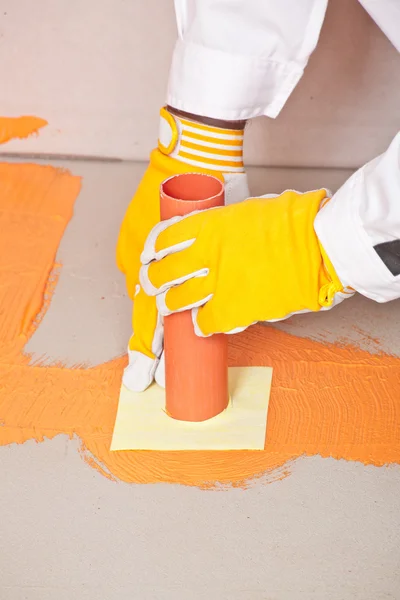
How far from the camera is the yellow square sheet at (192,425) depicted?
1412mm

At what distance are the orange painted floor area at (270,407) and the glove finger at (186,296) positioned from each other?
0.84 ft

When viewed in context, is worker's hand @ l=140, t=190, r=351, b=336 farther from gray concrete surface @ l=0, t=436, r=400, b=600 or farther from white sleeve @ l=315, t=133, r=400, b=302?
gray concrete surface @ l=0, t=436, r=400, b=600

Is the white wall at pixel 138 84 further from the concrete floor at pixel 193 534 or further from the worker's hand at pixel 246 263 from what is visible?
the concrete floor at pixel 193 534

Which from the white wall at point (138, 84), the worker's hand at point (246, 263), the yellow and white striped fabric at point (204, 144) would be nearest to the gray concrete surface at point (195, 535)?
the worker's hand at point (246, 263)

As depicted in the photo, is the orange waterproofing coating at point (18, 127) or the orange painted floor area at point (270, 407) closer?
the orange painted floor area at point (270, 407)

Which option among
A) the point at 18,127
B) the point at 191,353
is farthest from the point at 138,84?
the point at 191,353

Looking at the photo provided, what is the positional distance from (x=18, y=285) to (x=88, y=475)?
60cm

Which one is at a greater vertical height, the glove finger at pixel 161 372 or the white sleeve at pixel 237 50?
the white sleeve at pixel 237 50

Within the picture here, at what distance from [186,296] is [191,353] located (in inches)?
5.1

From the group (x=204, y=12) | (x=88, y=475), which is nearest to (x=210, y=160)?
(x=204, y=12)

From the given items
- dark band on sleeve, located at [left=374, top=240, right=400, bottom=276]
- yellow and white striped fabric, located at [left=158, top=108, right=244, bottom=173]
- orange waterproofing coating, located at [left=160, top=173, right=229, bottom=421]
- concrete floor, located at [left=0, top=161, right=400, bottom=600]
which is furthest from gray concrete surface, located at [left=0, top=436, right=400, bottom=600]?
yellow and white striped fabric, located at [left=158, top=108, right=244, bottom=173]

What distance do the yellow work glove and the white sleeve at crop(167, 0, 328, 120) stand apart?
4 centimetres

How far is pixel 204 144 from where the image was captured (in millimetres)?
1520

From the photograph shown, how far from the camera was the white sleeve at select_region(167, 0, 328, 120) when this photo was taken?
1.46 metres
